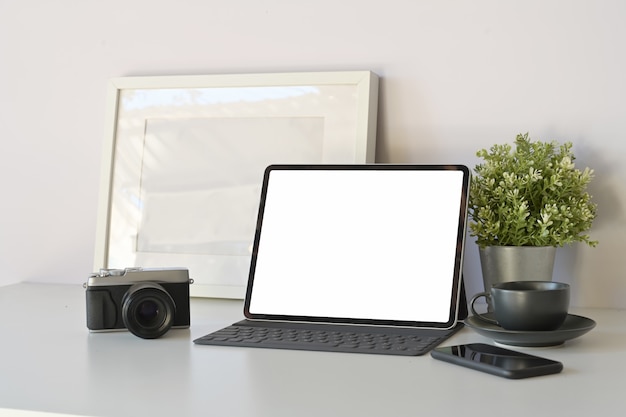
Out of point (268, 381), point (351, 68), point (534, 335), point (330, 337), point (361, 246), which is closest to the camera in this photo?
point (268, 381)

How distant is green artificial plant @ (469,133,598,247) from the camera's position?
115 centimetres

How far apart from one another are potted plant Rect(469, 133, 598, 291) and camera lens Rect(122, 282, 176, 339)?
488 mm

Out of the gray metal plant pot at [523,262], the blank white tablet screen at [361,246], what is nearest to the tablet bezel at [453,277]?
the blank white tablet screen at [361,246]

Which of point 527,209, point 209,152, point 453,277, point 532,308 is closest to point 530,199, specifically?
point 527,209

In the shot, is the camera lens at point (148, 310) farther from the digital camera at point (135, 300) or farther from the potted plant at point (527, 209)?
the potted plant at point (527, 209)

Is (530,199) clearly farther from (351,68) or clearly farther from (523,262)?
(351,68)

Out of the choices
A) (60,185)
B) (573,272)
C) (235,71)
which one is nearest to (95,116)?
(60,185)

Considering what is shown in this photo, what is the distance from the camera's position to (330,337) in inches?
38.8

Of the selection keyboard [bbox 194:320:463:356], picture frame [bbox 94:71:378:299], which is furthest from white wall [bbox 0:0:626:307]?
keyboard [bbox 194:320:463:356]

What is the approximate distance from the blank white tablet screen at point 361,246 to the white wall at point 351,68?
0.21 metres

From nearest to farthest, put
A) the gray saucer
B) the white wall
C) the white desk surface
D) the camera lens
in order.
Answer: the white desk surface → the gray saucer → the camera lens → the white wall

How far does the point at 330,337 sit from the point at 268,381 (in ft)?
0.72

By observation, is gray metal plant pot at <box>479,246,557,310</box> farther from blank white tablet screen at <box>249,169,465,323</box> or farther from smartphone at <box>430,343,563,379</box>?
smartphone at <box>430,343,563,379</box>

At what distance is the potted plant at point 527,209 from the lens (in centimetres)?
115
